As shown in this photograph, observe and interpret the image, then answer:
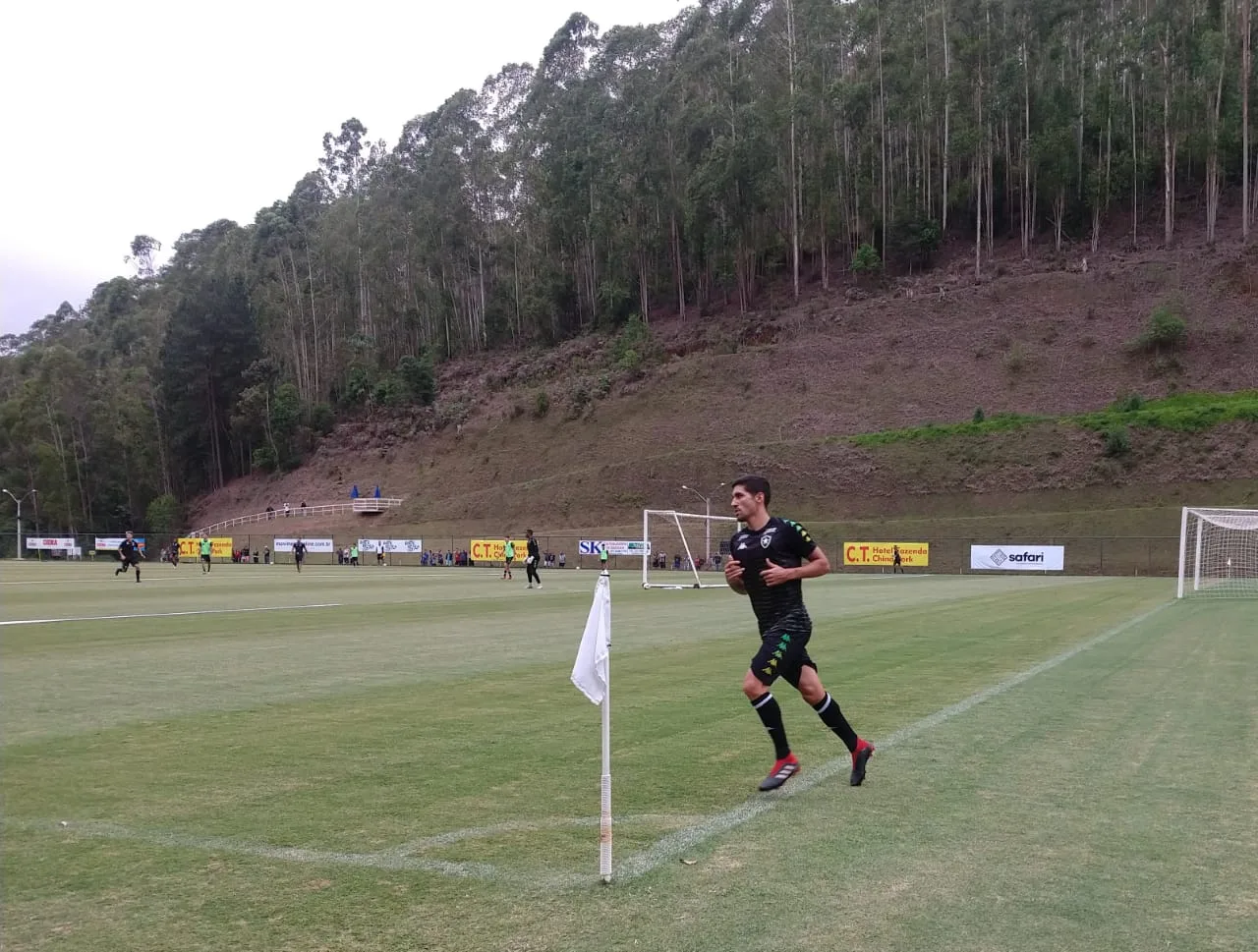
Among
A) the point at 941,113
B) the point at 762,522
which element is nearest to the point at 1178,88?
the point at 941,113

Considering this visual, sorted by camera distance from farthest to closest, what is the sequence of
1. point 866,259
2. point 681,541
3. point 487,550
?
point 866,259 → point 487,550 → point 681,541

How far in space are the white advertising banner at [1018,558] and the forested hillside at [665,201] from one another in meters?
34.4

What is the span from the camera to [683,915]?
4168 mm

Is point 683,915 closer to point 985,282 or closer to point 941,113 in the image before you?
point 985,282

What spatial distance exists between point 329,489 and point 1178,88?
8172cm

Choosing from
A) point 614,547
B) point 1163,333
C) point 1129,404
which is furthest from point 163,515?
point 1163,333

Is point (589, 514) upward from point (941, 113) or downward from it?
downward

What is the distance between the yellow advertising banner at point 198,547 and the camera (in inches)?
2948

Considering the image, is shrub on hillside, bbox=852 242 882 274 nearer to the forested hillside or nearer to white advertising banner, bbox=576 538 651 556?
the forested hillside

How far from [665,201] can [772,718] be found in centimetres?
9207

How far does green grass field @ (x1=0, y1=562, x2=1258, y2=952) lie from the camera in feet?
13.6

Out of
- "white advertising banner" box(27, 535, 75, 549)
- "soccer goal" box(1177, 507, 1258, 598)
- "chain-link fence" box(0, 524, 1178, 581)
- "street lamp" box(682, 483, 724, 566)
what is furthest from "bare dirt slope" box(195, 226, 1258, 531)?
"white advertising banner" box(27, 535, 75, 549)

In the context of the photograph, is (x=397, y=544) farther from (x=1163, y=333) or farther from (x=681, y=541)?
(x=1163, y=333)

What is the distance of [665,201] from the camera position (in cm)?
9369
